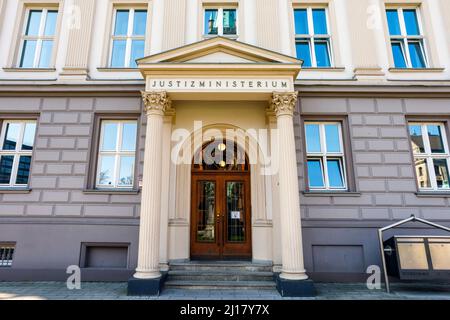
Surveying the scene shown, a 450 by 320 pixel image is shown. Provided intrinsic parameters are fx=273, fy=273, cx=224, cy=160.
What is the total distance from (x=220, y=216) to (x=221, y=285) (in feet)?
6.52

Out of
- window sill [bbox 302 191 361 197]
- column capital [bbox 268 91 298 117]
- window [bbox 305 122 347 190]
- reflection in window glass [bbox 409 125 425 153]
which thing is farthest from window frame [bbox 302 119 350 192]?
reflection in window glass [bbox 409 125 425 153]

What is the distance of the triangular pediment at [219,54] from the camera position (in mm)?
6879

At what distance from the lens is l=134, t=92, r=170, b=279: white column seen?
20.3ft

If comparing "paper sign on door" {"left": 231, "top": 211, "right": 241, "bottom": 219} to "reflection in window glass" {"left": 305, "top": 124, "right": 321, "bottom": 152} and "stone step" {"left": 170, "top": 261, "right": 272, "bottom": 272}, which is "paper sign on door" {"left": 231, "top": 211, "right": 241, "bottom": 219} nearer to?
"stone step" {"left": 170, "top": 261, "right": 272, "bottom": 272}

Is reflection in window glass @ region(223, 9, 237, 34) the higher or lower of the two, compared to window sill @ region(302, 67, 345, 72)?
higher

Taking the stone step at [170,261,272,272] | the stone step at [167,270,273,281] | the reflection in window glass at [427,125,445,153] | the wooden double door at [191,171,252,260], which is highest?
the reflection in window glass at [427,125,445,153]

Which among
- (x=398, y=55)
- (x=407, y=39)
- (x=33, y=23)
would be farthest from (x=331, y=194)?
(x=33, y=23)

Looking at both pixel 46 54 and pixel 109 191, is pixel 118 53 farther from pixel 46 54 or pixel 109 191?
pixel 109 191

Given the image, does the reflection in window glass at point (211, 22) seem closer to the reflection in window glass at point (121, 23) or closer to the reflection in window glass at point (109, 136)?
the reflection in window glass at point (121, 23)

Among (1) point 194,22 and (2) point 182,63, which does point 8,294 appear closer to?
(2) point 182,63

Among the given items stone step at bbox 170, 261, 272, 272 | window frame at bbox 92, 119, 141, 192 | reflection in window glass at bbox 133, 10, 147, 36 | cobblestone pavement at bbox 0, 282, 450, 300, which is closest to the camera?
cobblestone pavement at bbox 0, 282, 450, 300

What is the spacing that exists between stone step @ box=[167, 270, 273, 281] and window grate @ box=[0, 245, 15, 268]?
4427 millimetres
